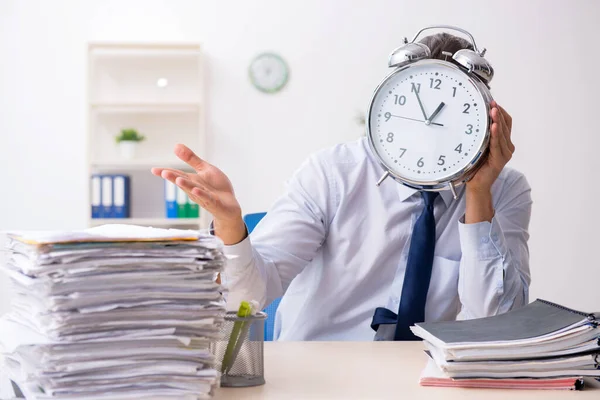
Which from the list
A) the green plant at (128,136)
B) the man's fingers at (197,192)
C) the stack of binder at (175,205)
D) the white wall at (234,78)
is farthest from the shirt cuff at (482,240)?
the green plant at (128,136)

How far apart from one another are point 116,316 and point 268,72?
4.00m

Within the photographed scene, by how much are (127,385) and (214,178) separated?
499 mm

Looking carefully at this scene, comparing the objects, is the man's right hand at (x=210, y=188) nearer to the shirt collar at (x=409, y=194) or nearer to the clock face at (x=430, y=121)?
the clock face at (x=430, y=121)

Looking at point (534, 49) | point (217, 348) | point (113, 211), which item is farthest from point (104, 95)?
point (217, 348)

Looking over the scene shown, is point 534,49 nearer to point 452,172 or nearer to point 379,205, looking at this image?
point 379,205

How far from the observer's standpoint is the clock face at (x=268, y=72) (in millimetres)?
4750

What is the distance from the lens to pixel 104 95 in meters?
4.75

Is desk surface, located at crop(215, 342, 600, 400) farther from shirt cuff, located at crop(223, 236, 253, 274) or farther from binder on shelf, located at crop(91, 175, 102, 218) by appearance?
binder on shelf, located at crop(91, 175, 102, 218)

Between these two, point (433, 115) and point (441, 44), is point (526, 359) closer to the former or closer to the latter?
point (433, 115)

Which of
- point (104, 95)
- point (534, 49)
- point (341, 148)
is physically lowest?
point (341, 148)

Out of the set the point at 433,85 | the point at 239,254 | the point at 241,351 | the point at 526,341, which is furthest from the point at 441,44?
the point at 241,351

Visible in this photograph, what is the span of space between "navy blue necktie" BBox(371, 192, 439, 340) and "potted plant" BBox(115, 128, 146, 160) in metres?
3.13

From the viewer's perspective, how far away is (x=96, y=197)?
4496 mm

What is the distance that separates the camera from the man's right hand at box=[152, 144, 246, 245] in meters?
1.20
